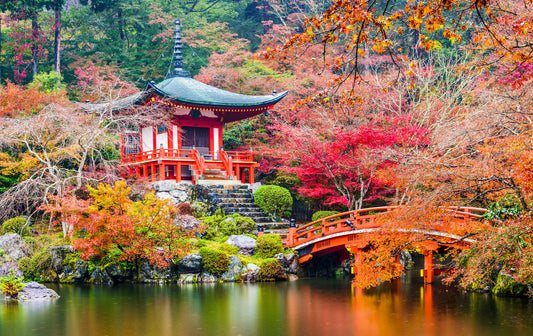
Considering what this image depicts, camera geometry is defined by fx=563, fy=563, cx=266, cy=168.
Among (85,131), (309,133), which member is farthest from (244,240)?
(85,131)

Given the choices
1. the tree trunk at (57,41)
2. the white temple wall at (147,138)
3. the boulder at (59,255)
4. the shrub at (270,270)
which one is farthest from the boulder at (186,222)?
the tree trunk at (57,41)

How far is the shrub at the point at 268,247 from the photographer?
1581 cm

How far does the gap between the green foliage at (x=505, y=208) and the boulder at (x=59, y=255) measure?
11.0 meters

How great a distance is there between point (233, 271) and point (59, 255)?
196 inches

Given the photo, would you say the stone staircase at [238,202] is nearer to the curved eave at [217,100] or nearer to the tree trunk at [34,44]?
the curved eave at [217,100]

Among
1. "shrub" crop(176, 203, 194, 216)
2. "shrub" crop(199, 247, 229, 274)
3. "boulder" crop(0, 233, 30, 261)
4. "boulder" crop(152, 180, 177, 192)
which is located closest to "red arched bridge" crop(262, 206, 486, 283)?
"shrub" crop(199, 247, 229, 274)

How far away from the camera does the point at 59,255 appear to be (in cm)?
1577

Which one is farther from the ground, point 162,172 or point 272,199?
point 162,172

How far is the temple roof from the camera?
20.3 metres

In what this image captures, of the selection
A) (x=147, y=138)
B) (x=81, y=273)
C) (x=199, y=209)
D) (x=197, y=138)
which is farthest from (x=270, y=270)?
(x=147, y=138)

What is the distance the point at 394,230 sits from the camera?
11727 millimetres

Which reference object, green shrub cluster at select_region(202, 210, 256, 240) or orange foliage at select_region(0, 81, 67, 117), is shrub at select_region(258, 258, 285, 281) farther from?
orange foliage at select_region(0, 81, 67, 117)

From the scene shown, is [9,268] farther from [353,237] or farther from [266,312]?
[353,237]

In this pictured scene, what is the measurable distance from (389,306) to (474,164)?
3.32 m
